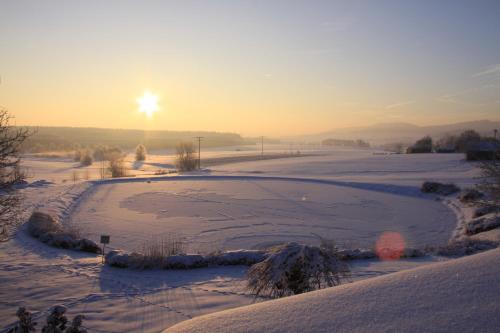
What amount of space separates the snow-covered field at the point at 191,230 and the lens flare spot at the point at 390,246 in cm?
42

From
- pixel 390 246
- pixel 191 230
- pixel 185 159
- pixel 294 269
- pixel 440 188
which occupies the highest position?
pixel 185 159

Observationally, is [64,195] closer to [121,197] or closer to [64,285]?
[121,197]

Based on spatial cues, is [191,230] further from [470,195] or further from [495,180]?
[470,195]

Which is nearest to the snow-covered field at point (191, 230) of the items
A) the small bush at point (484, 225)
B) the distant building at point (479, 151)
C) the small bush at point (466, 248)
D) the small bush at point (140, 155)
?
the small bush at point (466, 248)

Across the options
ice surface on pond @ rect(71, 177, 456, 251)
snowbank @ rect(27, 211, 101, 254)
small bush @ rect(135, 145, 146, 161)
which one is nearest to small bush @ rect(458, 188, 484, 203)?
ice surface on pond @ rect(71, 177, 456, 251)

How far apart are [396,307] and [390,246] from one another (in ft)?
39.1

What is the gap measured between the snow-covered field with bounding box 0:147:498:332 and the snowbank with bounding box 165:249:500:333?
75 cm

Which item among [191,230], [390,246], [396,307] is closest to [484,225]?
[390,246]

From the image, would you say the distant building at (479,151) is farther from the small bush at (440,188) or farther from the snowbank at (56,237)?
the snowbank at (56,237)

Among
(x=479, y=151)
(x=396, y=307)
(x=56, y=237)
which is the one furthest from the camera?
(x=479, y=151)

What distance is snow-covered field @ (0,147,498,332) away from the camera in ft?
24.8

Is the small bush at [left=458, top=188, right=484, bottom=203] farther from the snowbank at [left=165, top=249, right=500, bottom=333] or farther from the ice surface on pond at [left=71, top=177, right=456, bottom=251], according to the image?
the snowbank at [left=165, top=249, right=500, bottom=333]

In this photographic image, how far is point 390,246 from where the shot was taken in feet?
47.0

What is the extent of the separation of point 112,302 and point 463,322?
6601mm
